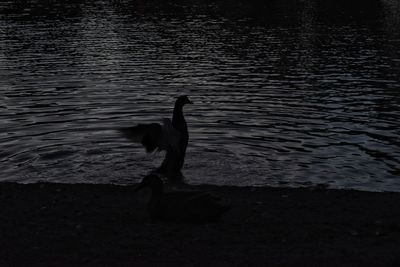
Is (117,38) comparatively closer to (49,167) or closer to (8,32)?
(8,32)

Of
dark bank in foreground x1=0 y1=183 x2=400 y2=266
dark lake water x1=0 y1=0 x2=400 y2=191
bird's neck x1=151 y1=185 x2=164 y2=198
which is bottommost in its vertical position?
dark lake water x1=0 y1=0 x2=400 y2=191

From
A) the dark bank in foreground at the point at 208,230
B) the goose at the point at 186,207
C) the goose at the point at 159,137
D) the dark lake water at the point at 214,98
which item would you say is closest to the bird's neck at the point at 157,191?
the goose at the point at 186,207

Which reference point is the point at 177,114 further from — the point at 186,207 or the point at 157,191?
the point at 186,207

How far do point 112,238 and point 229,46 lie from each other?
39.9 metres

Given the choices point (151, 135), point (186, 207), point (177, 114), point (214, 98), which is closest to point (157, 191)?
point (186, 207)

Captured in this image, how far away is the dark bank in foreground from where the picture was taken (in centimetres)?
1154

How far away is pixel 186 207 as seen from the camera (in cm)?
1376

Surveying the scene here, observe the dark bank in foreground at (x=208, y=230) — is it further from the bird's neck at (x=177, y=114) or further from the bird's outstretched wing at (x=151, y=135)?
the bird's neck at (x=177, y=114)

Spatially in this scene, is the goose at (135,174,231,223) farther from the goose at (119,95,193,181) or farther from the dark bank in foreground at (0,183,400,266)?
the goose at (119,95,193,181)

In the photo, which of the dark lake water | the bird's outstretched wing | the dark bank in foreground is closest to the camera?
the dark bank in foreground

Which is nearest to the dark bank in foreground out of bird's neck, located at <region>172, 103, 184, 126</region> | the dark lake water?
the dark lake water

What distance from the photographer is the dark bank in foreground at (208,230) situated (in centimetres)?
1154

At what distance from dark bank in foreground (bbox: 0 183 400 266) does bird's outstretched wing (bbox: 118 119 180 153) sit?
1456 mm

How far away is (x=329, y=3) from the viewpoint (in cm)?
9425
